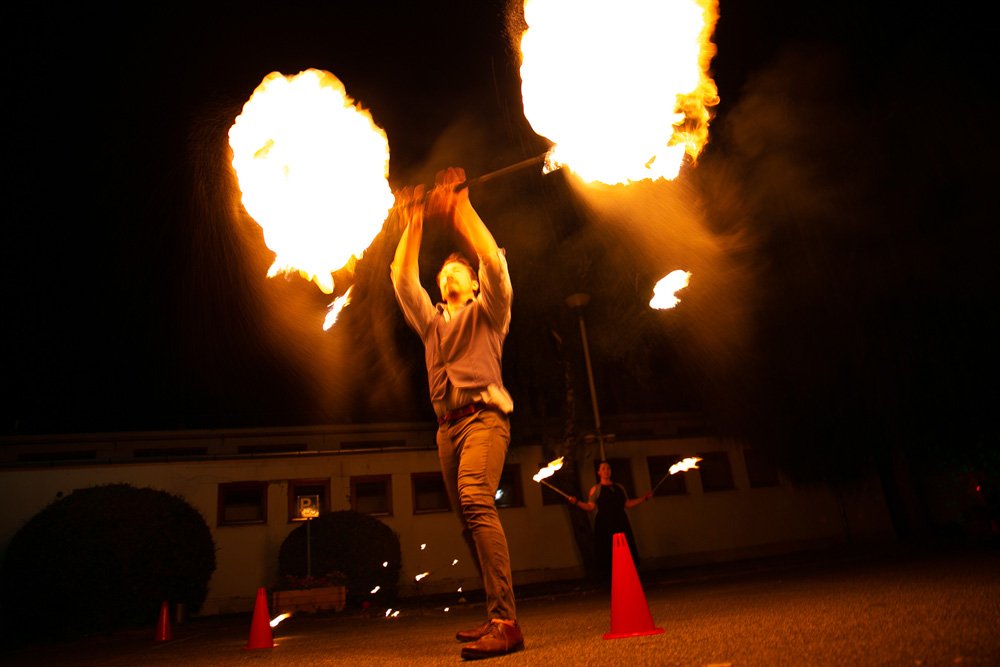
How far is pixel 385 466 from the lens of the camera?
20.6 meters

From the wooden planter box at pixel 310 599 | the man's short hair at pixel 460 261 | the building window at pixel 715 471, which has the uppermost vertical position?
the man's short hair at pixel 460 261

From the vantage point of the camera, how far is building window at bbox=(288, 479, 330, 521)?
64.6 ft

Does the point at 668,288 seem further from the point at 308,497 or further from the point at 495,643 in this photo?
the point at 495,643

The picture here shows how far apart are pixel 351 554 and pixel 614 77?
1248 centimetres

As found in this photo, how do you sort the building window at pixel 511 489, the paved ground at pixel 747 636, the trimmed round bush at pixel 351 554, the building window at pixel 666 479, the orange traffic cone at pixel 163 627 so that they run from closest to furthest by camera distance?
1. the paved ground at pixel 747 636
2. the orange traffic cone at pixel 163 627
3. the trimmed round bush at pixel 351 554
4. the building window at pixel 511 489
5. the building window at pixel 666 479

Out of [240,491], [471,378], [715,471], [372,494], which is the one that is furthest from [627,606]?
[715,471]

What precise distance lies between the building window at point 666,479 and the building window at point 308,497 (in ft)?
34.0

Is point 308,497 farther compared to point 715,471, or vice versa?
point 715,471

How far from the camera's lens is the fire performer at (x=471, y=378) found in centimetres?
365

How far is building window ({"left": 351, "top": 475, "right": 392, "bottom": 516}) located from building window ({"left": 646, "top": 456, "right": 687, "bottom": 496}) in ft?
28.0

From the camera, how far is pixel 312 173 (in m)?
6.55

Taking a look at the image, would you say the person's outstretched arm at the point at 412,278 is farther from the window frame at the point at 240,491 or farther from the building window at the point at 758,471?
the building window at the point at 758,471

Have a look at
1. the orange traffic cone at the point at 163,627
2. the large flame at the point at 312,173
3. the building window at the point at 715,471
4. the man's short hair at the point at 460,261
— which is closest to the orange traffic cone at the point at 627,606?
the man's short hair at the point at 460,261

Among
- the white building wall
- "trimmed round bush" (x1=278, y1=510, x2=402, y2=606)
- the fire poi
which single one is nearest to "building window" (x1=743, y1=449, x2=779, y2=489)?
the white building wall
